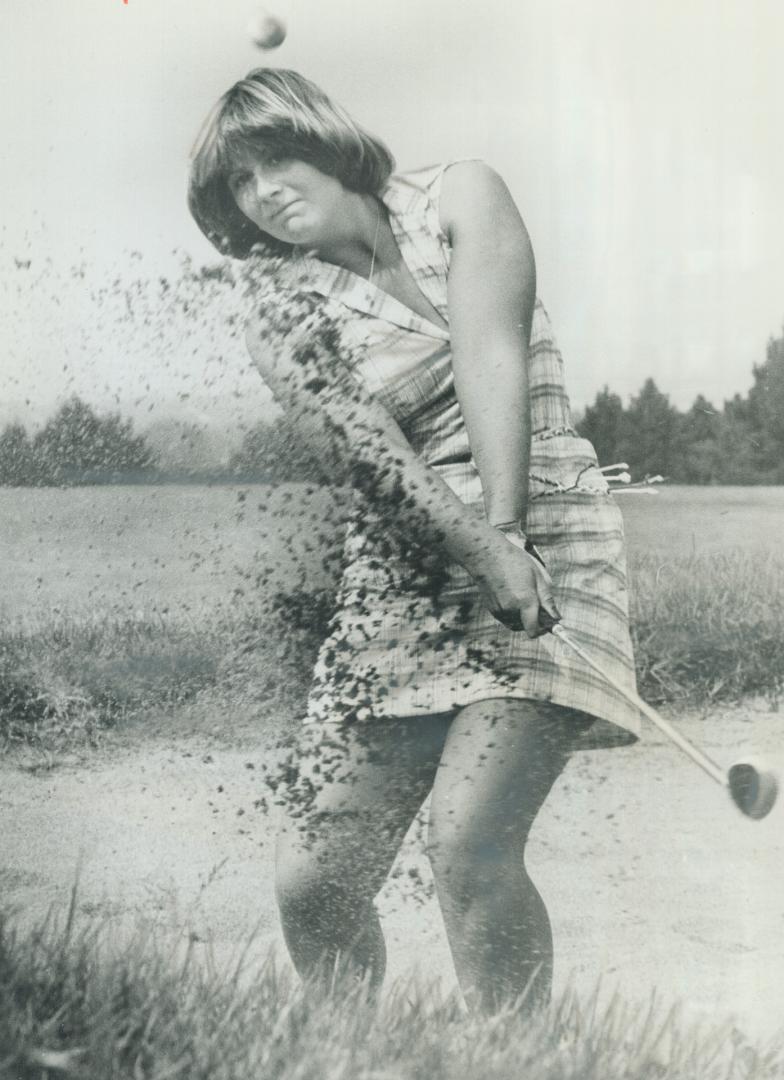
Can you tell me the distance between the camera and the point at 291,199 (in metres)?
2.55

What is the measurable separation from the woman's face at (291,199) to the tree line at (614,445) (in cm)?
41

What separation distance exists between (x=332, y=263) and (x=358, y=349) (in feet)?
0.63

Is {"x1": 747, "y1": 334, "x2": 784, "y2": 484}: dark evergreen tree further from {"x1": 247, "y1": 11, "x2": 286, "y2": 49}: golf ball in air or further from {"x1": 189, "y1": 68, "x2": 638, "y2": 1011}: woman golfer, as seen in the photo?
{"x1": 247, "y1": 11, "x2": 286, "y2": 49}: golf ball in air

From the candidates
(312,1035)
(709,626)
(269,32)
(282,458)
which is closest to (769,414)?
(709,626)

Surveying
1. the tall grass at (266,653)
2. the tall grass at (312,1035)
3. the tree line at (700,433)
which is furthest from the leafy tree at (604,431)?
the tall grass at (312,1035)

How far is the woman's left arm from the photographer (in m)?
2.46

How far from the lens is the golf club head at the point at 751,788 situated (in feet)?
7.96

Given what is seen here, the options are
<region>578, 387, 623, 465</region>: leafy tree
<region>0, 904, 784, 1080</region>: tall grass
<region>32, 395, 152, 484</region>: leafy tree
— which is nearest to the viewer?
<region>0, 904, 784, 1080</region>: tall grass

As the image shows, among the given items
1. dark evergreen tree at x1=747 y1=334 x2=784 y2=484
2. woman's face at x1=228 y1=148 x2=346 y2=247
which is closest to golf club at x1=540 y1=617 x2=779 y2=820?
dark evergreen tree at x1=747 y1=334 x2=784 y2=484

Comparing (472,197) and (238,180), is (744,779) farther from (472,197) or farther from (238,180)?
(238,180)

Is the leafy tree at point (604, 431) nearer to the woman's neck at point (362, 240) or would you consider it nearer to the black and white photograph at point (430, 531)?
the black and white photograph at point (430, 531)

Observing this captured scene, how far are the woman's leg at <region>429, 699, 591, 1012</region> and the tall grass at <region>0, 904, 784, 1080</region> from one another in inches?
3.3

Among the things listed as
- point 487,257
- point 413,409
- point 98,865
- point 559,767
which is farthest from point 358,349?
point 98,865

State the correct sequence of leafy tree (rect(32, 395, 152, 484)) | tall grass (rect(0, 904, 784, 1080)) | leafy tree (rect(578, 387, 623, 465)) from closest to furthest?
tall grass (rect(0, 904, 784, 1080)), leafy tree (rect(578, 387, 623, 465)), leafy tree (rect(32, 395, 152, 484))
